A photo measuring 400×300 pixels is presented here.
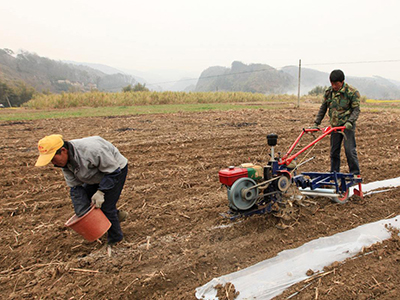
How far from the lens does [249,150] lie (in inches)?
272

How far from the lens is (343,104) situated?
4141mm

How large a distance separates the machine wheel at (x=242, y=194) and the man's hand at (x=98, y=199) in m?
1.39

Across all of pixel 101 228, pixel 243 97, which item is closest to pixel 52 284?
→ pixel 101 228

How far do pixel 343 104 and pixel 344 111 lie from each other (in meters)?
0.12

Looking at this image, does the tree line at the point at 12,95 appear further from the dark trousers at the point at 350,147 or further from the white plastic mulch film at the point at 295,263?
the white plastic mulch film at the point at 295,263

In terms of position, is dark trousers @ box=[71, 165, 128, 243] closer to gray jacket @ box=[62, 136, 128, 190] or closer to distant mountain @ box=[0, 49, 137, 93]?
gray jacket @ box=[62, 136, 128, 190]

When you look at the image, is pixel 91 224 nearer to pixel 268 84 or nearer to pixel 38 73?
pixel 38 73

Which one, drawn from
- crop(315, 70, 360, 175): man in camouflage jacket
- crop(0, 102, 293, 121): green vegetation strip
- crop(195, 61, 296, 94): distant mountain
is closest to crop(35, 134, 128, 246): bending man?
crop(315, 70, 360, 175): man in camouflage jacket

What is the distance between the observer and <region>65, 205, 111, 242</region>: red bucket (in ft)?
8.88

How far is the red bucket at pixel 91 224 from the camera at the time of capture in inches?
107

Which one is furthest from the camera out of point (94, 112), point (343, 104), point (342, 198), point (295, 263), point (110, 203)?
point (94, 112)

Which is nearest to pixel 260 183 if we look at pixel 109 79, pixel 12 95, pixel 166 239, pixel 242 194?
pixel 242 194

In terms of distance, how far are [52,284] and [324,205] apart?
11.6ft

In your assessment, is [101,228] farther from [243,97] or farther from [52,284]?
[243,97]
